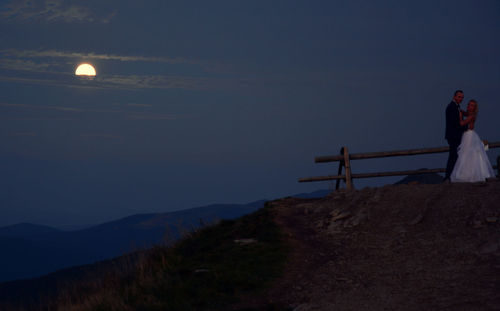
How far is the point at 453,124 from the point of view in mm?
15703

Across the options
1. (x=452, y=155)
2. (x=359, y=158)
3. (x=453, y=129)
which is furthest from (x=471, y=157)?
(x=359, y=158)

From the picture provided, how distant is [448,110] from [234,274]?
933 centimetres

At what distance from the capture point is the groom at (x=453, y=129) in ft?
50.5

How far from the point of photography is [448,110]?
1566cm

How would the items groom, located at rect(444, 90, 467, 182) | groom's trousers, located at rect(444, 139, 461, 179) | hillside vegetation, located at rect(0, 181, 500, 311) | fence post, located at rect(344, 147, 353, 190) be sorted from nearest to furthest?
hillside vegetation, located at rect(0, 181, 500, 311)
groom, located at rect(444, 90, 467, 182)
groom's trousers, located at rect(444, 139, 461, 179)
fence post, located at rect(344, 147, 353, 190)

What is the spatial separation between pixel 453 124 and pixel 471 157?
45.6 inches

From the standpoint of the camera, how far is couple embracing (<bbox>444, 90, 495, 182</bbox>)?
15.5 m

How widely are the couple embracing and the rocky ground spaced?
4.12ft

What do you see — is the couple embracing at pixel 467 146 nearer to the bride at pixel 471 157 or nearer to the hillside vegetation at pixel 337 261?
the bride at pixel 471 157

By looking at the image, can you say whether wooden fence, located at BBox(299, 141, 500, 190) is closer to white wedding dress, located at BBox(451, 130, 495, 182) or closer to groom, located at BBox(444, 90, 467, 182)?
groom, located at BBox(444, 90, 467, 182)

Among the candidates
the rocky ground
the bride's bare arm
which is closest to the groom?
the bride's bare arm

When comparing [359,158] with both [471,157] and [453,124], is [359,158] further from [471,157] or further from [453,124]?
[471,157]

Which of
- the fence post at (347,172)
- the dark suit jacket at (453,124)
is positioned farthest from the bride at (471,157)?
the fence post at (347,172)

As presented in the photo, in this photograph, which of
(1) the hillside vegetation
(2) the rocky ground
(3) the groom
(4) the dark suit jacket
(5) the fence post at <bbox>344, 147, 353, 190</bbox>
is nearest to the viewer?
(2) the rocky ground
